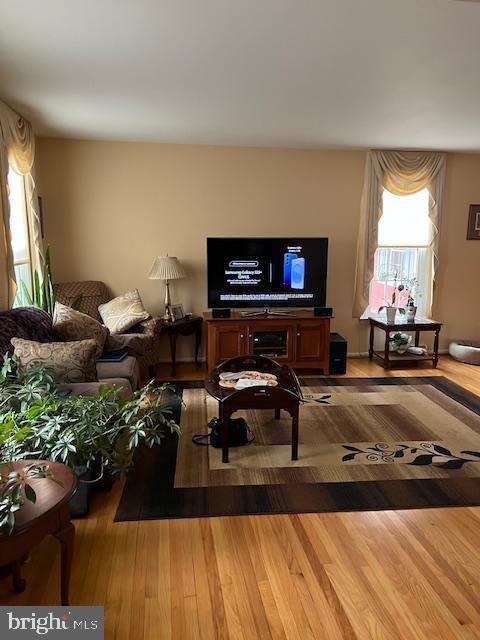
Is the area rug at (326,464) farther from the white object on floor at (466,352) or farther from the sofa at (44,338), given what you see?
the white object on floor at (466,352)

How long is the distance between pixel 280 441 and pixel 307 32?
8.35 feet

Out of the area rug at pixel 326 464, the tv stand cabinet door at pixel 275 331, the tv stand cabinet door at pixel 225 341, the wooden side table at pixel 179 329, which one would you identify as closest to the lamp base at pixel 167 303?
the wooden side table at pixel 179 329

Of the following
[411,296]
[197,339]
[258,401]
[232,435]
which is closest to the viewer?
[258,401]

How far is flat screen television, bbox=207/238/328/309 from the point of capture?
4789 millimetres

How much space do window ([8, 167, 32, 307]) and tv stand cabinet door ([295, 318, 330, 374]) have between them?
277 cm

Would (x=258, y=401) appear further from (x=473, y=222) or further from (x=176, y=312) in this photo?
(x=473, y=222)

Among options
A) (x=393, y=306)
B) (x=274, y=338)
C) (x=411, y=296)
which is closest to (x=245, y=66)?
(x=274, y=338)

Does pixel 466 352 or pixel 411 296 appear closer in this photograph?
pixel 466 352

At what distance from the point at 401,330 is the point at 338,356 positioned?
0.78 meters

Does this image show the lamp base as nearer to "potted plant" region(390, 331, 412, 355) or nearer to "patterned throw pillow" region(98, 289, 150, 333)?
"patterned throw pillow" region(98, 289, 150, 333)

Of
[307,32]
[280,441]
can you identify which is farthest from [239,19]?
[280,441]

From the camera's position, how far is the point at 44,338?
320 centimetres

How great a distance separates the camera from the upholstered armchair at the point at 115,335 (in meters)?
3.90

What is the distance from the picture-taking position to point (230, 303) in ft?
16.0
